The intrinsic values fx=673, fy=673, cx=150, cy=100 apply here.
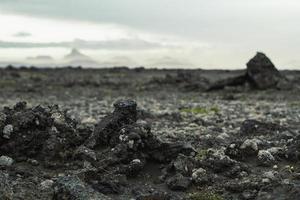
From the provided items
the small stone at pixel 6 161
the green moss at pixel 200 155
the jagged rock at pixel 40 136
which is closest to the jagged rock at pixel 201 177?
the green moss at pixel 200 155

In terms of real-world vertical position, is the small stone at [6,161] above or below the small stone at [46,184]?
above

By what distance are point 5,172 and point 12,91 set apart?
118 feet

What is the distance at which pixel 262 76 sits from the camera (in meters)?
45.1

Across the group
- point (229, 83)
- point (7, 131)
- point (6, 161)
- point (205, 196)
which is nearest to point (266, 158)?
point (205, 196)

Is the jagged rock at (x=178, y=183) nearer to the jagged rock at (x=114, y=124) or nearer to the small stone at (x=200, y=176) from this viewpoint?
the small stone at (x=200, y=176)

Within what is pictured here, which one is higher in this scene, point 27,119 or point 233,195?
point 27,119

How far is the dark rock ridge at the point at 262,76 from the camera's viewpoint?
44.6 m

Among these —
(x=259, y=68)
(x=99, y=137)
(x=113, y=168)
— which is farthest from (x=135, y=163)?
(x=259, y=68)

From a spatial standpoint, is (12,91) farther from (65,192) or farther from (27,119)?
(65,192)

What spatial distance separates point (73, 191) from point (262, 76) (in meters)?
35.8

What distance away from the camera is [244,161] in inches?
536

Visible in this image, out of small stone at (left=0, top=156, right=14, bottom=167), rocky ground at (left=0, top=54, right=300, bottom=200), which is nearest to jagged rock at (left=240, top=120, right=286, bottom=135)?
rocky ground at (left=0, top=54, right=300, bottom=200)

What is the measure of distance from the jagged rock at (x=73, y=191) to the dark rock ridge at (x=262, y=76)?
34.4 meters

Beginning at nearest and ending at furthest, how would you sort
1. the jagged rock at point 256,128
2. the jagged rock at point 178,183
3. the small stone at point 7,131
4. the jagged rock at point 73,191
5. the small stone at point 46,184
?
the jagged rock at point 73,191, the small stone at point 46,184, the jagged rock at point 178,183, the small stone at point 7,131, the jagged rock at point 256,128
